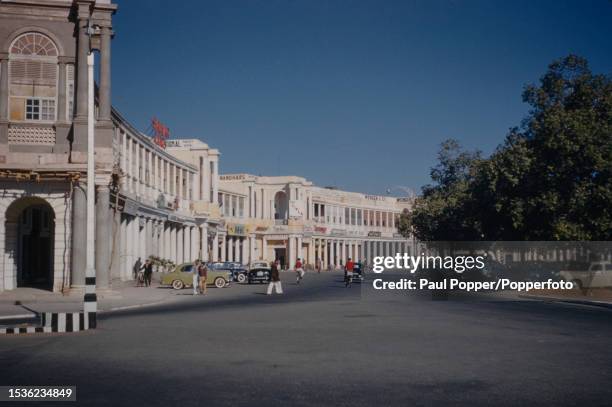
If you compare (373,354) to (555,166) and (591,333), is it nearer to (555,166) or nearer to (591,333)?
(591,333)

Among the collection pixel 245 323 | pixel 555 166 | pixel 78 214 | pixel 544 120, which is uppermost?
pixel 544 120

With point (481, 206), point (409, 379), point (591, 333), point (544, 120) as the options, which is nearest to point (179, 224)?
point (481, 206)

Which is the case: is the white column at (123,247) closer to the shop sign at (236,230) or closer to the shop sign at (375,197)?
the shop sign at (236,230)

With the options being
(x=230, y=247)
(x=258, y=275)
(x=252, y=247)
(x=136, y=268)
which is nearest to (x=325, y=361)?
(x=136, y=268)

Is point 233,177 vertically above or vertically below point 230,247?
above

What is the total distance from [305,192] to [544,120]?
72044mm

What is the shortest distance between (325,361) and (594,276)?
2777 centimetres

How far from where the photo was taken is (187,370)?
11.1 meters

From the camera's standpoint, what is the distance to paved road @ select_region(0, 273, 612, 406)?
29.9 ft

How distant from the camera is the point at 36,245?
41.9 metres

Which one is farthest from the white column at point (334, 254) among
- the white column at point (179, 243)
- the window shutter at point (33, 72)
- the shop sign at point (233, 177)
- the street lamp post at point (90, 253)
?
the street lamp post at point (90, 253)

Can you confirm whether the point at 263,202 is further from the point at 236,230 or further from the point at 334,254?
the point at 334,254

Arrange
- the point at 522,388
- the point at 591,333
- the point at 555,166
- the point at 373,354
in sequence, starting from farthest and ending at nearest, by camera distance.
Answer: the point at 555,166 < the point at 591,333 < the point at 373,354 < the point at 522,388

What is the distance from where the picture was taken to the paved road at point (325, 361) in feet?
29.9
